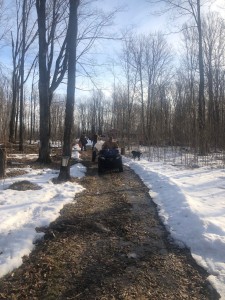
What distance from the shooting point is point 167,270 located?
4.45 metres

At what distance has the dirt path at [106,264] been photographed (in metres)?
3.80

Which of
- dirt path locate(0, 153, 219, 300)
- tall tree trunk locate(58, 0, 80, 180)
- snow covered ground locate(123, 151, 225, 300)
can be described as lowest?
dirt path locate(0, 153, 219, 300)

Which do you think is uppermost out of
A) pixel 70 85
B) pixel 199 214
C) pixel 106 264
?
pixel 70 85

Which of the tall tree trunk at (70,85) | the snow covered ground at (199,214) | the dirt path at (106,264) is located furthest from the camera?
the tall tree trunk at (70,85)

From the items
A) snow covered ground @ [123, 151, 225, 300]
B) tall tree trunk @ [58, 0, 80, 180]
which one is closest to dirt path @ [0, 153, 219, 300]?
snow covered ground @ [123, 151, 225, 300]

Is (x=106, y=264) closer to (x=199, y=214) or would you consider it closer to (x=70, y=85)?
(x=199, y=214)

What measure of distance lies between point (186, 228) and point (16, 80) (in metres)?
30.9

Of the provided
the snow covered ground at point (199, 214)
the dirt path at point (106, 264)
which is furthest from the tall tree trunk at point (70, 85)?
the dirt path at point (106, 264)

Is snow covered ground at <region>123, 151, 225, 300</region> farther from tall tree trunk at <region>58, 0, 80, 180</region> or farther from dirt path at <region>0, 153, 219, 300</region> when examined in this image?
tall tree trunk at <region>58, 0, 80, 180</region>

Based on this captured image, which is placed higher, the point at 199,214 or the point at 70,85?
the point at 70,85

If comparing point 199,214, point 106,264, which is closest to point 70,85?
point 199,214

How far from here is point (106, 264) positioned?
15.0 feet

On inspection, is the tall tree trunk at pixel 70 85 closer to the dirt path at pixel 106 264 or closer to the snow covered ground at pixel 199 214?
Result: the snow covered ground at pixel 199 214

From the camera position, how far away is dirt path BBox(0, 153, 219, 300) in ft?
12.5
